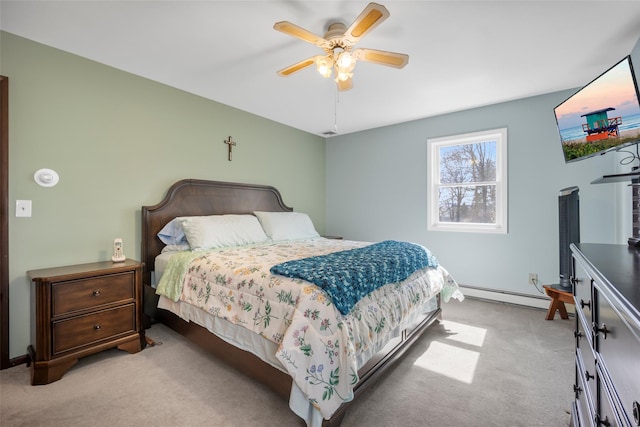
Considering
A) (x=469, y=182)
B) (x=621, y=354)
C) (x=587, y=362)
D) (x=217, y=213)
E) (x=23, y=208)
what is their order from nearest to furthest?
(x=621, y=354), (x=587, y=362), (x=23, y=208), (x=217, y=213), (x=469, y=182)

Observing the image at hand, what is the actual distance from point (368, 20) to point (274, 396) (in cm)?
231

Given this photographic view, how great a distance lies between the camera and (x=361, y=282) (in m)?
1.64

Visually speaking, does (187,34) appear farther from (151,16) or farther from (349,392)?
(349,392)

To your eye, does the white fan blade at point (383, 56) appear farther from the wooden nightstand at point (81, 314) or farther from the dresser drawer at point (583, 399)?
the wooden nightstand at point (81, 314)

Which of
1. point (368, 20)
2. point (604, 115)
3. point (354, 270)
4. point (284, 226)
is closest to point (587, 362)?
point (354, 270)

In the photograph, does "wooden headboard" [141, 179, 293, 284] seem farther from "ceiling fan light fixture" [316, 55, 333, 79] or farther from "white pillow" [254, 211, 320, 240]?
"ceiling fan light fixture" [316, 55, 333, 79]

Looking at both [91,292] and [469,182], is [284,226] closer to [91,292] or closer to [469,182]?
[91,292]

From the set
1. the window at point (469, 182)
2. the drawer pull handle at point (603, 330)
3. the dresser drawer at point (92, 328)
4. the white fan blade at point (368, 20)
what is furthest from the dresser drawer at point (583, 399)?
the dresser drawer at point (92, 328)

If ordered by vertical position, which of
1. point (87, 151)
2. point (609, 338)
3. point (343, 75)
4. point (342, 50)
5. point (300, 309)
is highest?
point (342, 50)

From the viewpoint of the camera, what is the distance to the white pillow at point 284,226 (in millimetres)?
3438

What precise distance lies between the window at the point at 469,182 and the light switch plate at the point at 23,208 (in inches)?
164

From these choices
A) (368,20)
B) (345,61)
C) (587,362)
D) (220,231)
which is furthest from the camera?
(220,231)

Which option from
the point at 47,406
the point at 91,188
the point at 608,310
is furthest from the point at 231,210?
the point at 608,310

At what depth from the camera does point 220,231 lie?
2875mm
